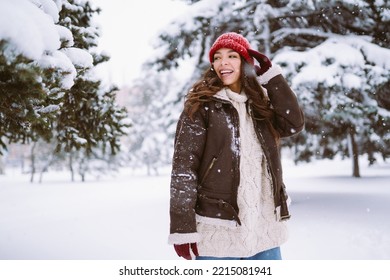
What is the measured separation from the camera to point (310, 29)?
30.1 ft

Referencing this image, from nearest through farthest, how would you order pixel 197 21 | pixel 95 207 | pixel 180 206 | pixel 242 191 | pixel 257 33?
1. pixel 180 206
2. pixel 242 191
3. pixel 197 21
4. pixel 257 33
5. pixel 95 207

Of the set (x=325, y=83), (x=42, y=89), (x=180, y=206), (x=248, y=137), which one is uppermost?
(x=325, y=83)

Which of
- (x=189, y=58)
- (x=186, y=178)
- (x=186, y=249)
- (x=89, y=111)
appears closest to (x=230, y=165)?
(x=186, y=178)

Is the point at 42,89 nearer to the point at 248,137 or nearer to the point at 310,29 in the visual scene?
the point at 248,137

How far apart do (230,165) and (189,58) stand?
8.93 meters

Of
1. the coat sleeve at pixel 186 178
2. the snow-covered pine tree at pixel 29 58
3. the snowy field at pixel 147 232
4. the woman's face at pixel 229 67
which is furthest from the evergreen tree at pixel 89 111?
the coat sleeve at pixel 186 178

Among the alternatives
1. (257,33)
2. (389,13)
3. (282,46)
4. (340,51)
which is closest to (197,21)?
(257,33)

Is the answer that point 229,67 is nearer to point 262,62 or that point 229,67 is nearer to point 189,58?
point 262,62

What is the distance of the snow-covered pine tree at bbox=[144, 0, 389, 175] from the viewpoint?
797cm

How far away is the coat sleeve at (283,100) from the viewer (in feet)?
7.91

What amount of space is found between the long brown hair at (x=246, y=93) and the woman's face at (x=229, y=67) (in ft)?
0.12

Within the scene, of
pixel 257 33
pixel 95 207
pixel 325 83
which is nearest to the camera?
pixel 325 83

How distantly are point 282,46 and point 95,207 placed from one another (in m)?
8.29
